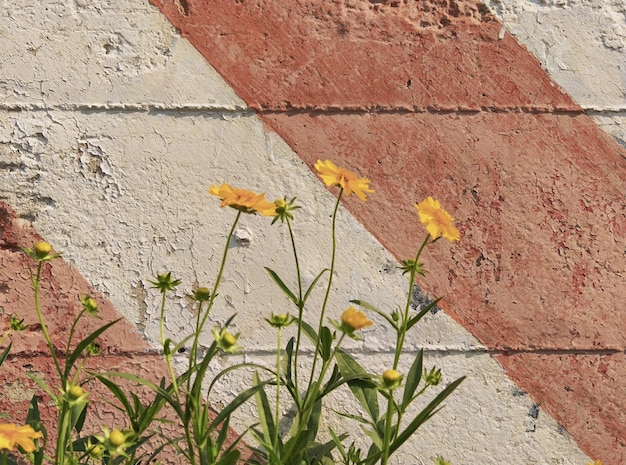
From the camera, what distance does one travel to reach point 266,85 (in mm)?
1766

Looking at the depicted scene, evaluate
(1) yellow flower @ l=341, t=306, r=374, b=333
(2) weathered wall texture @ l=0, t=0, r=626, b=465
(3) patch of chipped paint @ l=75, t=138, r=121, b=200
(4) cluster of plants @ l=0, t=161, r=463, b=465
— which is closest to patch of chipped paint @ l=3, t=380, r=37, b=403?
(2) weathered wall texture @ l=0, t=0, r=626, b=465

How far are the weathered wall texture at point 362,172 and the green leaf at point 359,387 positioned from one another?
21cm

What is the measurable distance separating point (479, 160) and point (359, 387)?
587mm

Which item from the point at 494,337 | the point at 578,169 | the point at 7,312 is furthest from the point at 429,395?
the point at 7,312

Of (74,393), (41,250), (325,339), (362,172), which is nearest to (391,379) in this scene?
(325,339)

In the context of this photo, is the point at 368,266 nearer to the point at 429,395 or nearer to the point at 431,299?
the point at 431,299

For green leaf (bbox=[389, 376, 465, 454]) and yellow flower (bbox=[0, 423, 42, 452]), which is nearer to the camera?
yellow flower (bbox=[0, 423, 42, 452])

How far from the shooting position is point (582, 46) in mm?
1809

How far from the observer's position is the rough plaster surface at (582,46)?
5.92ft

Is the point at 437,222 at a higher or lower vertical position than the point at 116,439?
higher

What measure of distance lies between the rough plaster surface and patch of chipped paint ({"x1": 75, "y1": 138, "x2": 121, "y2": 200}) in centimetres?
91

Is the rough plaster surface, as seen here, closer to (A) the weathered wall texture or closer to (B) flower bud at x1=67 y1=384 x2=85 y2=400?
(A) the weathered wall texture

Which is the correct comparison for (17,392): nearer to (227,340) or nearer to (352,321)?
(227,340)

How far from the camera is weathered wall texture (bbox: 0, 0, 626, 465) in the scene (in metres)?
1.74
